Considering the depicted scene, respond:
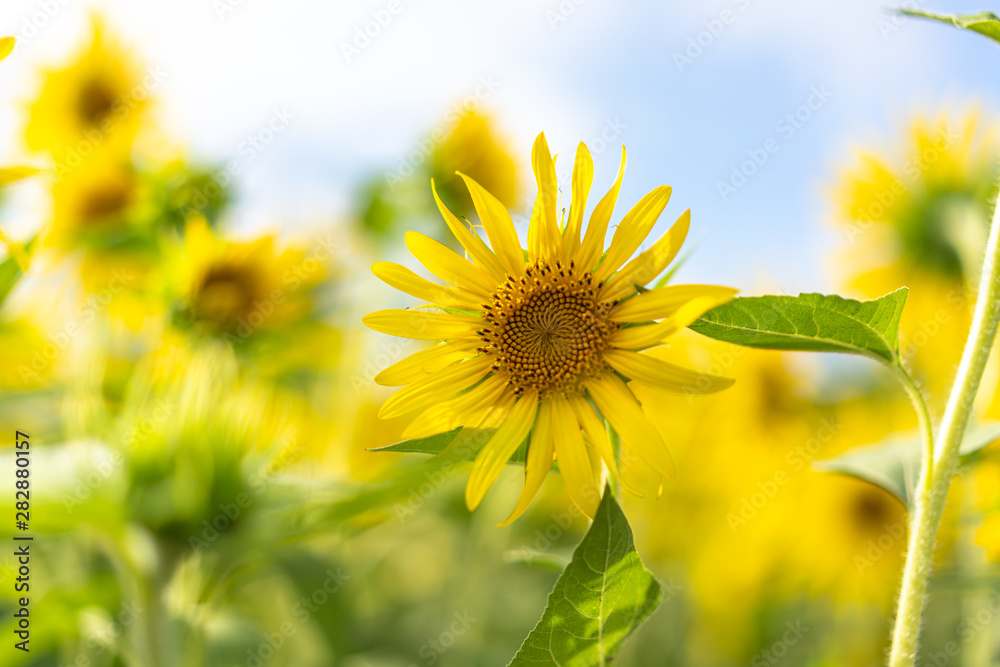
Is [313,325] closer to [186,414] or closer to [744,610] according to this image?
[186,414]

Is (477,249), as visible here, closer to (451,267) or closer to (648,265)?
(451,267)

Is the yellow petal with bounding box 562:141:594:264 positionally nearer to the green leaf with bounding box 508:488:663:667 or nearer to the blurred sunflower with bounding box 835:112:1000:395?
the green leaf with bounding box 508:488:663:667

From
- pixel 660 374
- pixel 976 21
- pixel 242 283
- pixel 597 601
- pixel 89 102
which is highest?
pixel 89 102

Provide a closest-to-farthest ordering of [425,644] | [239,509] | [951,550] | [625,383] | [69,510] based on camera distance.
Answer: [625,383]
[69,510]
[239,509]
[951,550]
[425,644]

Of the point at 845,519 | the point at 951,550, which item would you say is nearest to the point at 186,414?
the point at 845,519

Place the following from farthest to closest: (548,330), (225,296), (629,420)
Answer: (225,296)
(548,330)
(629,420)

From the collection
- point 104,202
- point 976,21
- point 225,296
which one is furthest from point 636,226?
point 104,202
